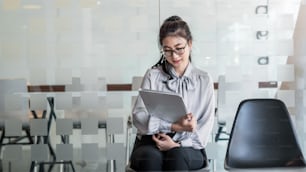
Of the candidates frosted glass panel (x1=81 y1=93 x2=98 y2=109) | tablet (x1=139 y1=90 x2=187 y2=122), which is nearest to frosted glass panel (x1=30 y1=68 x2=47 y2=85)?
frosted glass panel (x1=81 y1=93 x2=98 y2=109)

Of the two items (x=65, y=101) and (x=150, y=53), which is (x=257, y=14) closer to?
(x=150, y=53)

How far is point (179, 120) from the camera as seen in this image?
1929mm

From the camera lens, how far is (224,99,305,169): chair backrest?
6.91 ft

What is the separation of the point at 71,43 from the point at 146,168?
1240 millimetres

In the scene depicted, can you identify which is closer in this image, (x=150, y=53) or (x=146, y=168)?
(x=146, y=168)

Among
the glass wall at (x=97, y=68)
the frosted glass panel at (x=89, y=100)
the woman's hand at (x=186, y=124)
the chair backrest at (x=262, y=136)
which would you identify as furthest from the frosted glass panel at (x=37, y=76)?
the chair backrest at (x=262, y=136)

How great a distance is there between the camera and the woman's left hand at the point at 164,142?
6.34 ft

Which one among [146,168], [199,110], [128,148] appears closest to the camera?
[146,168]

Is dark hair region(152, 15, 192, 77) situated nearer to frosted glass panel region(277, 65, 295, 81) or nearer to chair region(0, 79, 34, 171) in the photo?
frosted glass panel region(277, 65, 295, 81)

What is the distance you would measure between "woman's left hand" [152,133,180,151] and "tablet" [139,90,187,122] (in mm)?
81

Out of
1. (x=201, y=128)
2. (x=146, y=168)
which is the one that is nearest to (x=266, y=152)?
(x=201, y=128)

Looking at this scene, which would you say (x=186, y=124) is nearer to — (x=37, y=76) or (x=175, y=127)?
(x=175, y=127)

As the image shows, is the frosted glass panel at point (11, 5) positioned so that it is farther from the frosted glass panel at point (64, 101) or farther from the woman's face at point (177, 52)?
the woman's face at point (177, 52)

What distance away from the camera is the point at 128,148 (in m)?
2.71
